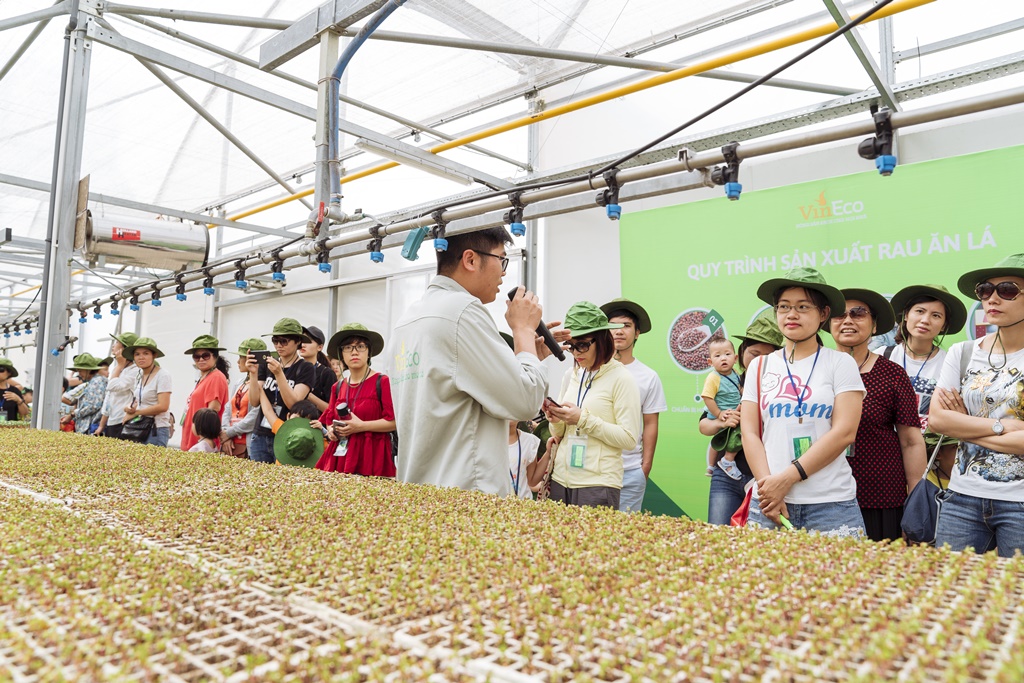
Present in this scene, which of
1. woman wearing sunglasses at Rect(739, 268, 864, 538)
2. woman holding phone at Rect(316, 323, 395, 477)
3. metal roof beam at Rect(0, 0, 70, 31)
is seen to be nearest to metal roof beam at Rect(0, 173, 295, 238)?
metal roof beam at Rect(0, 0, 70, 31)

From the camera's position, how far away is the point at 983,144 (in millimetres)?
3885

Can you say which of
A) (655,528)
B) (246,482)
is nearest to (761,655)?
(655,528)

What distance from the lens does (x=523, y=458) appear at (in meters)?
3.36

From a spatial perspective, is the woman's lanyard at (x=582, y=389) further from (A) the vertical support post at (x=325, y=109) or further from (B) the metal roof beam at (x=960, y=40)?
(B) the metal roof beam at (x=960, y=40)

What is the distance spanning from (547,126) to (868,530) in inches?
178

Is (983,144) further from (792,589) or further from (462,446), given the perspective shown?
(792,589)

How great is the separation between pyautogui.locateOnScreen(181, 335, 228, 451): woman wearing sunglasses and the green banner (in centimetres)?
312

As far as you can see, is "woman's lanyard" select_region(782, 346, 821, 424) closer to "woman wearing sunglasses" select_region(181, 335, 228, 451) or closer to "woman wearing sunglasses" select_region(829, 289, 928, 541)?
"woman wearing sunglasses" select_region(829, 289, 928, 541)

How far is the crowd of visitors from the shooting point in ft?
6.23

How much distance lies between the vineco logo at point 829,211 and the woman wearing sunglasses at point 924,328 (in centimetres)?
122

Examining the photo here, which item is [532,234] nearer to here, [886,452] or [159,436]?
[159,436]

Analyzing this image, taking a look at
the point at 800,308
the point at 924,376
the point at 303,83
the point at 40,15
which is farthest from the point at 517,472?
the point at 40,15

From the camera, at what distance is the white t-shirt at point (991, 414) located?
83.7 inches

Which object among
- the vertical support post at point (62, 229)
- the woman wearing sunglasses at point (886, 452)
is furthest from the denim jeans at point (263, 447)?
the woman wearing sunglasses at point (886, 452)
